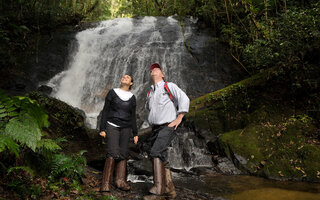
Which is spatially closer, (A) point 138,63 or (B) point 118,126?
(B) point 118,126

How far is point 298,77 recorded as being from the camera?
303 inches

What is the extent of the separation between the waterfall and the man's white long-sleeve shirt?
23.9ft

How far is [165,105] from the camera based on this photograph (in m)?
3.55

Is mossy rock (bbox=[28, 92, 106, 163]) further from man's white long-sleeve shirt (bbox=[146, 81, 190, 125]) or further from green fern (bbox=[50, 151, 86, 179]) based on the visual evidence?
man's white long-sleeve shirt (bbox=[146, 81, 190, 125])

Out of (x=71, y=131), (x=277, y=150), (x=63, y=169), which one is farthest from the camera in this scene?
(x=277, y=150)

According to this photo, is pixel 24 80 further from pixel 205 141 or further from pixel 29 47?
pixel 205 141

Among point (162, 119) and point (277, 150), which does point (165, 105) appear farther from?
point (277, 150)

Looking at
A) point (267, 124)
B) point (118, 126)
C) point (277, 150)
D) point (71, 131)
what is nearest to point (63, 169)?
point (118, 126)

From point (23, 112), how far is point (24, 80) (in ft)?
43.8

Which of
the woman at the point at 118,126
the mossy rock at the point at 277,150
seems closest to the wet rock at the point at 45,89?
the mossy rock at the point at 277,150

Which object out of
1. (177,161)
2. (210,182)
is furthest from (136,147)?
(210,182)

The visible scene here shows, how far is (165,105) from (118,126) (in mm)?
920

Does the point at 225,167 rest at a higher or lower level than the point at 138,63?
lower

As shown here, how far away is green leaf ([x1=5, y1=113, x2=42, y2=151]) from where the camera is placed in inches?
83.5
